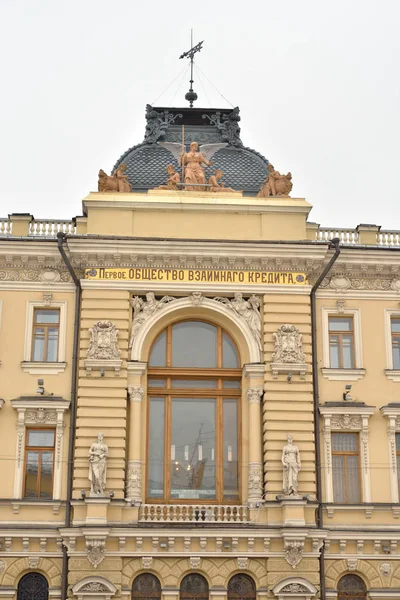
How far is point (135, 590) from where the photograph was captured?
104 ft

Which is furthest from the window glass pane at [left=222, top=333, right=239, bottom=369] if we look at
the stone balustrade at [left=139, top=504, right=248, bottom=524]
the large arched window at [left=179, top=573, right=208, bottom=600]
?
the large arched window at [left=179, top=573, right=208, bottom=600]

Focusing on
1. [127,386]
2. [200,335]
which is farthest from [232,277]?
[127,386]

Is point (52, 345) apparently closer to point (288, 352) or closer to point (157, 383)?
point (157, 383)

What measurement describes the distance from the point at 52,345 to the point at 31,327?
0.88 meters

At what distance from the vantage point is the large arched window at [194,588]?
105 ft

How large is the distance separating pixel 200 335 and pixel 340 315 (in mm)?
4671

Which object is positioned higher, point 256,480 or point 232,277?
point 232,277

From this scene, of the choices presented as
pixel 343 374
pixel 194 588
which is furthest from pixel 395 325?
pixel 194 588

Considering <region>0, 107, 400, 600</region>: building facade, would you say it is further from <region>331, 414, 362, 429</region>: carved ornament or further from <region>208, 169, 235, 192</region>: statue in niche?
<region>208, 169, 235, 192</region>: statue in niche

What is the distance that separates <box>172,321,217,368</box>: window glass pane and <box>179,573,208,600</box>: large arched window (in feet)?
21.8

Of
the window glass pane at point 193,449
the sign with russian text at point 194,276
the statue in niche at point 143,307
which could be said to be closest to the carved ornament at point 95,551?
the window glass pane at point 193,449

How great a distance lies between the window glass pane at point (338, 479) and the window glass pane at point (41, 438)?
8.84m

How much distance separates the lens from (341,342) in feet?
116

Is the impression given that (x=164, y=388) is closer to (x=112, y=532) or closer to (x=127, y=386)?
(x=127, y=386)
